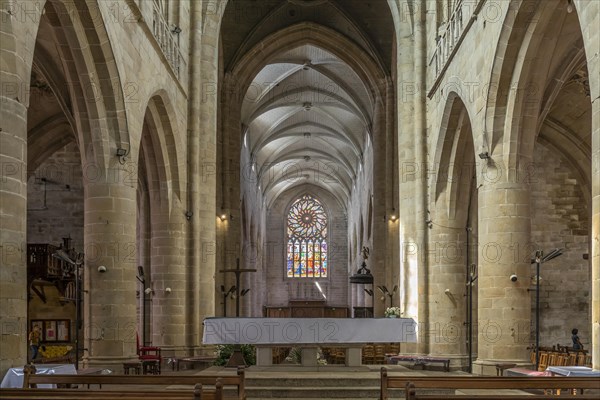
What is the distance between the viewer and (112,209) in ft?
49.7

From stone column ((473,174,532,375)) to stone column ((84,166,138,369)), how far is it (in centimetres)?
671

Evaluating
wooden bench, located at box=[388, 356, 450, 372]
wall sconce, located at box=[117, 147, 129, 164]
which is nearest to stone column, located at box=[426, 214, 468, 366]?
wooden bench, located at box=[388, 356, 450, 372]

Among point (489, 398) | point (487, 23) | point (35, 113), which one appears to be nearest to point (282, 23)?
point (35, 113)

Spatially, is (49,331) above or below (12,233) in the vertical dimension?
below

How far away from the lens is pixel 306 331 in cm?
1387

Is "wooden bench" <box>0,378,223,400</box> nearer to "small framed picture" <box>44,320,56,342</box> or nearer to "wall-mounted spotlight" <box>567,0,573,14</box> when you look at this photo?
"wall-mounted spotlight" <box>567,0,573,14</box>

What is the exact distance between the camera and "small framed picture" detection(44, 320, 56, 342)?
23.9 m

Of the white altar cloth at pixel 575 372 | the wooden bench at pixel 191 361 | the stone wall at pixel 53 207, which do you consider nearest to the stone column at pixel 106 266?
the wooden bench at pixel 191 361

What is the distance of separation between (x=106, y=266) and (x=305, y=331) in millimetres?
3954

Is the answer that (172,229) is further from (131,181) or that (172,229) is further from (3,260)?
(3,260)

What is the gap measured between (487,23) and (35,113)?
13744mm

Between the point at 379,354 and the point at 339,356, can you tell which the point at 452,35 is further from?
the point at 379,354

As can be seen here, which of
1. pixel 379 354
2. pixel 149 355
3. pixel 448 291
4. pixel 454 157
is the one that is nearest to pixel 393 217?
pixel 379 354

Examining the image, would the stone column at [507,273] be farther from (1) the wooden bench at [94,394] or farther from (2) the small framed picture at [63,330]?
(2) the small framed picture at [63,330]
